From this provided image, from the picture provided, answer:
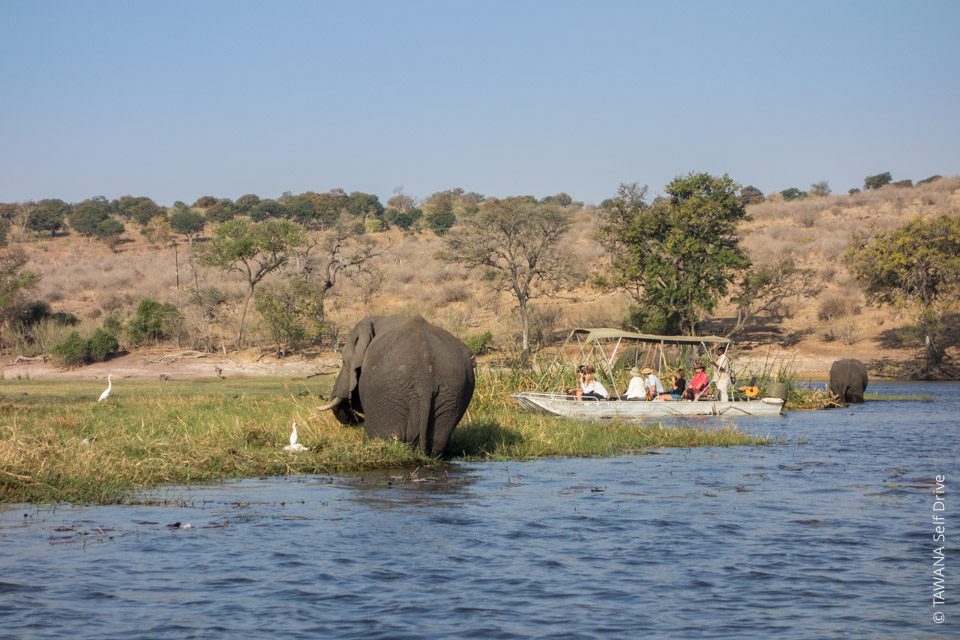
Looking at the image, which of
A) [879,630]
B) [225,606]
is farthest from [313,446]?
[879,630]

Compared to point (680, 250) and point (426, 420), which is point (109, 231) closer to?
point (680, 250)

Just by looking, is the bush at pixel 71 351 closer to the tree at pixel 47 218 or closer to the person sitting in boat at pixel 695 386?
the person sitting in boat at pixel 695 386

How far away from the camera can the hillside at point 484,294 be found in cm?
4038

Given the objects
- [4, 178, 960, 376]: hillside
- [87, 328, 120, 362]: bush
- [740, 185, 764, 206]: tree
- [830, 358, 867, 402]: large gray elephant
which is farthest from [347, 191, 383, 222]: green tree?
[830, 358, 867, 402]: large gray elephant

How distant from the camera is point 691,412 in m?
21.2

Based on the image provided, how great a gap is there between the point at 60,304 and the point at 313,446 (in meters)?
43.8

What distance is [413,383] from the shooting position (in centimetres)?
1157

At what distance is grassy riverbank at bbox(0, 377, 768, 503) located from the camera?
412 inches

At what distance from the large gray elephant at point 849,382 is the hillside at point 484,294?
35.0 feet

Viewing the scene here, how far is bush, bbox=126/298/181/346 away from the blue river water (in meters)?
28.9

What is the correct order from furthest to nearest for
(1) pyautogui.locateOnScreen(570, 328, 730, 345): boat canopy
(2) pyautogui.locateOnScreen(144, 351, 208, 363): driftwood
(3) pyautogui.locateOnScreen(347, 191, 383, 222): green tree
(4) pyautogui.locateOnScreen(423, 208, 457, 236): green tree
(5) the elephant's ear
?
(3) pyautogui.locateOnScreen(347, 191, 383, 222): green tree, (4) pyautogui.locateOnScreen(423, 208, 457, 236): green tree, (2) pyautogui.locateOnScreen(144, 351, 208, 363): driftwood, (1) pyautogui.locateOnScreen(570, 328, 730, 345): boat canopy, (5) the elephant's ear

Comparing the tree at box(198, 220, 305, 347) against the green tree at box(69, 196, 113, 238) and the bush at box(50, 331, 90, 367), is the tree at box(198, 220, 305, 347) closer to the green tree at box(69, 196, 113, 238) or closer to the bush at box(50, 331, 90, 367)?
the bush at box(50, 331, 90, 367)

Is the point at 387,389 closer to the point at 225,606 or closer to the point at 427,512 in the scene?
the point at 427,512

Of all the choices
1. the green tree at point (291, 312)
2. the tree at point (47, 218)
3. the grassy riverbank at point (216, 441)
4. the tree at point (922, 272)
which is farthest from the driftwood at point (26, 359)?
the tree at point (47, 218)
